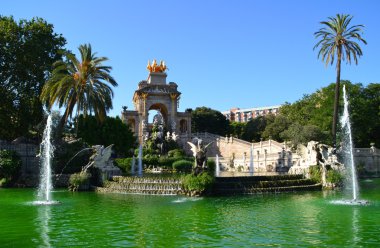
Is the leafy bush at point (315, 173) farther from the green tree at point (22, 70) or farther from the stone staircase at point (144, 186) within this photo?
the green tree at point (22, 70)

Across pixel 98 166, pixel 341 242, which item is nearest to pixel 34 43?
pixel 98 166

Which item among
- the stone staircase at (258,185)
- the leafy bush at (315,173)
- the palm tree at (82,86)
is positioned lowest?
the stone staircase at (258,185)

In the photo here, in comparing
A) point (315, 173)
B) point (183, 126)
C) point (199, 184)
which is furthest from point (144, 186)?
point (183, 126)

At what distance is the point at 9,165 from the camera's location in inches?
1150

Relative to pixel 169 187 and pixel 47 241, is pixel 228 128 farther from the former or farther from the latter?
pixel 47 241

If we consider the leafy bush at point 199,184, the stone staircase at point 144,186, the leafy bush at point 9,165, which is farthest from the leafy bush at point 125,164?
the leafy bush at point 199,184

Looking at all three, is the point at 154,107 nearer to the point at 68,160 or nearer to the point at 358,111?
the point at 358,111

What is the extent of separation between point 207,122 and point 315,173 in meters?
67.3

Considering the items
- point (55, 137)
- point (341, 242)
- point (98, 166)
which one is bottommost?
point (341, 242)

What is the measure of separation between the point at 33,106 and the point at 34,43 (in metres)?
5.80

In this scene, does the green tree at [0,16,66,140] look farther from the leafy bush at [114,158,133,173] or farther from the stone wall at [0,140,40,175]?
A: the leafy bush at [114,158,133,173]

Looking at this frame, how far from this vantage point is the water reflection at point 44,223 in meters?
9.60

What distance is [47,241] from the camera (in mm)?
9477

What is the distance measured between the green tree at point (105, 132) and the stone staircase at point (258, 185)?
19.6 m
